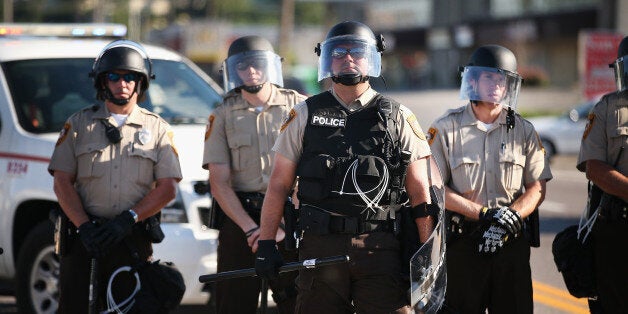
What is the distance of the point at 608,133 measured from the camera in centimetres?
600

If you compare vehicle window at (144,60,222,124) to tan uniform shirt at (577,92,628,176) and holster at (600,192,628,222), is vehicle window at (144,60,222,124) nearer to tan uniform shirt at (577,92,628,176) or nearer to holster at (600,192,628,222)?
tan uniform shirt at (577,92,628,176)

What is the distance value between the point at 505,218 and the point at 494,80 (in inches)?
32.4

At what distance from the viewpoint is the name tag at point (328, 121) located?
4.75 metres

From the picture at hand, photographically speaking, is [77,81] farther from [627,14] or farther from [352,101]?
[627,14]

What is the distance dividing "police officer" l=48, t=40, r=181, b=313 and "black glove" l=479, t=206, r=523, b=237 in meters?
1.70

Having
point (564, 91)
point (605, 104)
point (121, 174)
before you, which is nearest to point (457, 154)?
point (605, 104)

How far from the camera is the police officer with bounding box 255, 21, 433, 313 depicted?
15.5 feet

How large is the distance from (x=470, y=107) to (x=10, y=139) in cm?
343

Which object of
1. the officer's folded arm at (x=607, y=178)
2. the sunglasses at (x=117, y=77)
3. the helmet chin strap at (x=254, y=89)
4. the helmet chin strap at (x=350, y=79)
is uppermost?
the sunglasses at (x=117, y=77)

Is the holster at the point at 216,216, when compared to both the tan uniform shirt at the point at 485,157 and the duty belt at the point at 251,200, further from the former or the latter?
the tan uniform shirt at the point at 485,157

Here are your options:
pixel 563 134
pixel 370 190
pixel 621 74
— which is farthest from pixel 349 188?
pixel 563 134

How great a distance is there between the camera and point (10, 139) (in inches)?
300

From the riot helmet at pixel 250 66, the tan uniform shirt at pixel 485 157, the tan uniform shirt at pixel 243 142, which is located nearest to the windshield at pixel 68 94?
the riot helmet at pixel 250 66

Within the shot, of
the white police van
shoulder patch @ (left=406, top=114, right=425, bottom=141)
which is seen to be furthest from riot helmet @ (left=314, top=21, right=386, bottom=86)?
the white police van
